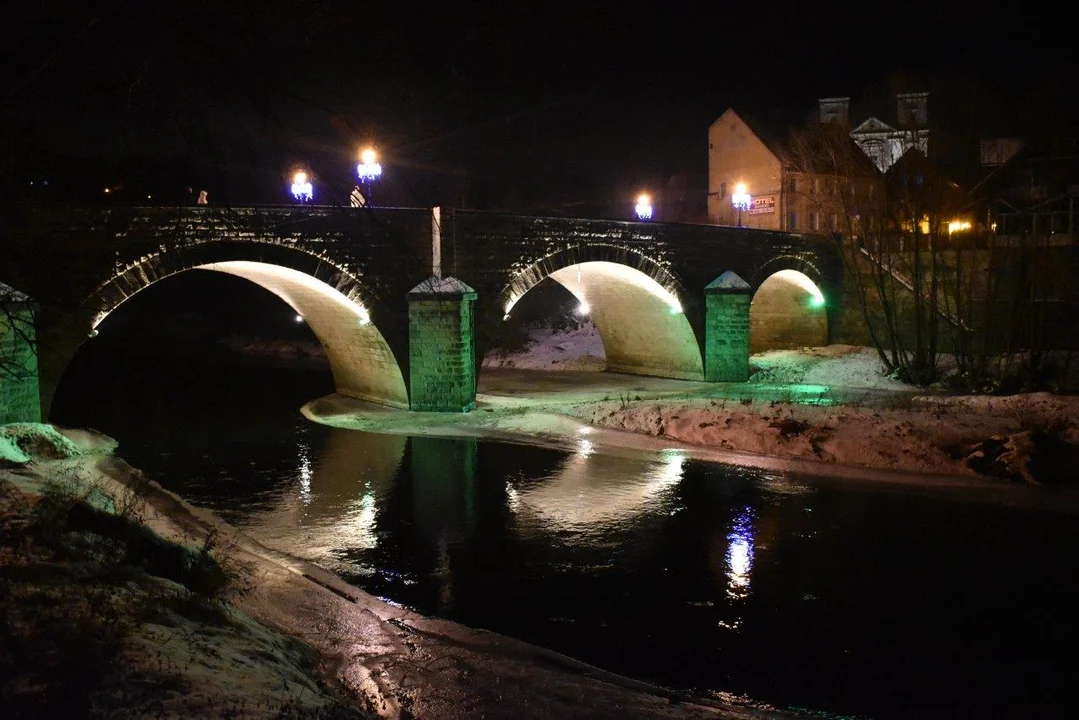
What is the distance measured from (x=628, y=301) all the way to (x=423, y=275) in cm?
948

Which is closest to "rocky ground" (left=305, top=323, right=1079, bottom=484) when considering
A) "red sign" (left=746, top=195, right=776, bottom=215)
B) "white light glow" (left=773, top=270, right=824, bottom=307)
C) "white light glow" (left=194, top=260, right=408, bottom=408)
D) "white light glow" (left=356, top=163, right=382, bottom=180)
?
"white light glow" (left=194, top=260, right=408, bottom=408)

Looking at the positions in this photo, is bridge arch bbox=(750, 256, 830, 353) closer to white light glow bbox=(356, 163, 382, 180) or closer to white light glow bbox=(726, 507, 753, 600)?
white light glow bbox=(356, 163, 382, 180)

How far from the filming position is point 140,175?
7.89 metres

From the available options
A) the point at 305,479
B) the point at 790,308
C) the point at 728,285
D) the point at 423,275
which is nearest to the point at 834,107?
the point at 790,308

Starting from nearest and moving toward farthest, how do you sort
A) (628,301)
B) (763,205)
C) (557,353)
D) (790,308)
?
(628,301) < (790,308) < (557,353) < (763,205)

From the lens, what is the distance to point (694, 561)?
10.0m

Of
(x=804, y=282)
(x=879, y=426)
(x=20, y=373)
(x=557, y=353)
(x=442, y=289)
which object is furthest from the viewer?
(x=557, y=353)

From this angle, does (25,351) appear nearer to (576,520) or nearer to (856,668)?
(576,520)

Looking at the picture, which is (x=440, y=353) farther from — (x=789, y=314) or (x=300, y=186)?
(x=789, y=314)

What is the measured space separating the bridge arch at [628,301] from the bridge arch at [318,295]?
3.06 metres

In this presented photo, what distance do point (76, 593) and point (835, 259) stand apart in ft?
99.6

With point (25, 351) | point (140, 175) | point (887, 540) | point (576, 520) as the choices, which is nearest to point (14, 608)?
point (140, 175)

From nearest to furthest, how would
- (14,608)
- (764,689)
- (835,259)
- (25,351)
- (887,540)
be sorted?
1. (14,608)
2. (764,689)
3. (887,540)
4. (25,351)
5. (835,259)

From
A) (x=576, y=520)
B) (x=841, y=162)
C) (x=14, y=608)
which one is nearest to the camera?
(x=14, y=608)
